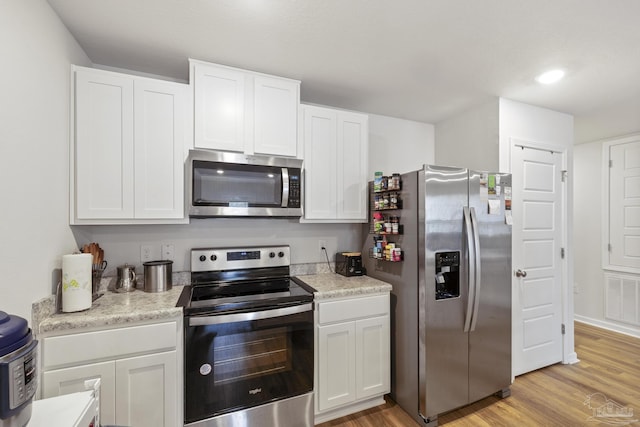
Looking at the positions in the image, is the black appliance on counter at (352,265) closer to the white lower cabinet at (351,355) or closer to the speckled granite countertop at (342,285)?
the speckled granite countertop at (342,285)

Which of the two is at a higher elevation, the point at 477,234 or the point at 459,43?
Result: the point at 459,43

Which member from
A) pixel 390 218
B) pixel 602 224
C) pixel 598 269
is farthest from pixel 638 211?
pixel 390 218

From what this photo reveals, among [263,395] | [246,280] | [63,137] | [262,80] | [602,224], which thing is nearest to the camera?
[63,137]

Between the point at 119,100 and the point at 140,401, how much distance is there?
1.73 meters

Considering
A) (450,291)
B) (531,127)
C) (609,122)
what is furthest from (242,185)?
(609,122)

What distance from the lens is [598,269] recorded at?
152 inches

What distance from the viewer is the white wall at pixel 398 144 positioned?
2996 millimetres

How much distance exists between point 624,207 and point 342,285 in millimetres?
3933

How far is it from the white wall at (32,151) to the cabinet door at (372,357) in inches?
73.0

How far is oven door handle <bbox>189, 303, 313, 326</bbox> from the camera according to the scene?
160 cm

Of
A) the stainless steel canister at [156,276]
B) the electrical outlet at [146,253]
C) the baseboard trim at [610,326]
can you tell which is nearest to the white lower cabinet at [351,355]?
the stainless steel canister at [156,276]

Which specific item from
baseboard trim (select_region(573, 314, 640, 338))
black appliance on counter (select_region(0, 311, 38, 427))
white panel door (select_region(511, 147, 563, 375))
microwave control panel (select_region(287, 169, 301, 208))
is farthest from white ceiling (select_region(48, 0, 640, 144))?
baseboard trim (select_region(573, 314, 640, 338))

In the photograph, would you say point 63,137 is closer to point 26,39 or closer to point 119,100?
point 119,100

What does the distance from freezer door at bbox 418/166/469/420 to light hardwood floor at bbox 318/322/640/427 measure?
0.69ft
